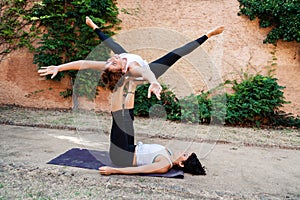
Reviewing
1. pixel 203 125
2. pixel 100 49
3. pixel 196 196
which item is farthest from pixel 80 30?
pixel 196 196

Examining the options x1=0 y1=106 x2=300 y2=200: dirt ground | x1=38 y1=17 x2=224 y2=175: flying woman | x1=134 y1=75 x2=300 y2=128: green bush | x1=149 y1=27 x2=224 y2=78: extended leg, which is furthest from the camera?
x1=134 y1=75 x2=300 y2=128: green bush

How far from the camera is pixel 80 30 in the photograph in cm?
562

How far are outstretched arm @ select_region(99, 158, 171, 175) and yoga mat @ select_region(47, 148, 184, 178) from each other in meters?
0.05

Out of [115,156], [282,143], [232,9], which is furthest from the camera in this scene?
[232,9]

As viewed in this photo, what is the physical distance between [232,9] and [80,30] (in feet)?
9.98

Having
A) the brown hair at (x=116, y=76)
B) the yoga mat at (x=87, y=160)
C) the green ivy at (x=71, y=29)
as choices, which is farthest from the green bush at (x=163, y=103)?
the brown hair at (x=116, y=76)

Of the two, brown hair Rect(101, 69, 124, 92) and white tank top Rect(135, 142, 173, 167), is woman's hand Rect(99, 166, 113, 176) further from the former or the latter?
brown hair Rect(101, 69, 124, 92)

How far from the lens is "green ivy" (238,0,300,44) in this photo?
17.0ft

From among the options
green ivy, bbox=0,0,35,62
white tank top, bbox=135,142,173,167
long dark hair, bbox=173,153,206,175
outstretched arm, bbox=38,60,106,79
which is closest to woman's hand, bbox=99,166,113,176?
white tank top, bbox=135,142,173,167

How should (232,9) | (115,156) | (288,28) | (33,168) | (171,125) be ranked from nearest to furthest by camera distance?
(33,168) < (115,156) < (171,125) < (288,28) < (232,9)

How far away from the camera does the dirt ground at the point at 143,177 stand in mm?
1898

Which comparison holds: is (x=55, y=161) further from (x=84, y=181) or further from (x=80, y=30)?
(x=80, y=30)

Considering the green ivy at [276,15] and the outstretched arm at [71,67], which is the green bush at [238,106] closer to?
the green ivy at [276,15]

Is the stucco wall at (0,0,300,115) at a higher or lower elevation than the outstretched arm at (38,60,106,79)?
higher
